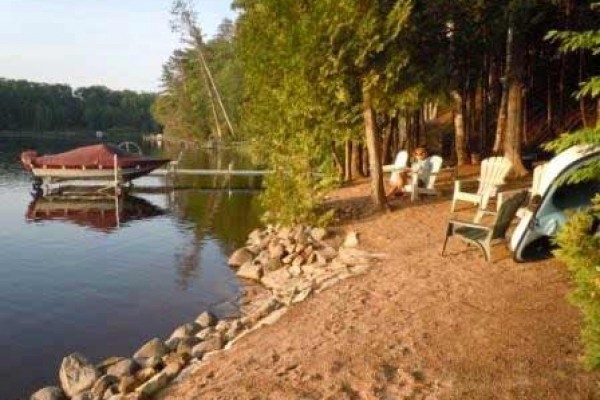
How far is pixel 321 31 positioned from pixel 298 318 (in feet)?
22.3

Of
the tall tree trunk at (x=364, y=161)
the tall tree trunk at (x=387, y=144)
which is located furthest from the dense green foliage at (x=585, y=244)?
the tall tree trunk at (x=387, y=144)

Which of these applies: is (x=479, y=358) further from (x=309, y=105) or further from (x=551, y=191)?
(x=309, y=105)

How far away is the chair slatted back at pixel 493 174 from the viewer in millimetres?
12492

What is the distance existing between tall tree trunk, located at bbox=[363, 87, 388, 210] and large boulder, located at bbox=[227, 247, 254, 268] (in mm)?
3405

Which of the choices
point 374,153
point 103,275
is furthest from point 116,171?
point 374,153

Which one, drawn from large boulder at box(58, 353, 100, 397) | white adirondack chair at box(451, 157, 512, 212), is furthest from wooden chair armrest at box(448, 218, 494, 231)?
large boulder at box(58, 353, 100, 397)

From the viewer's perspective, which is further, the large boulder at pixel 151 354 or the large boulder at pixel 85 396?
the large boulder at pixel 151 354

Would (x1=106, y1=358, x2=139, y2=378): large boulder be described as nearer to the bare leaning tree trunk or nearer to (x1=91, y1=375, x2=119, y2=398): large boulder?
(x1=91, y1=375, x2=119, y2=398): large boulder

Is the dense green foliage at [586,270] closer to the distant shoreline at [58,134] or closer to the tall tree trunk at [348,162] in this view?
the tall tree trunk at [348,162]

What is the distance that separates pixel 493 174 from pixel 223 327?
6504mm

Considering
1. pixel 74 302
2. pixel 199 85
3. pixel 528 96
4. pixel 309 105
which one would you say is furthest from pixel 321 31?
pixel 199 85

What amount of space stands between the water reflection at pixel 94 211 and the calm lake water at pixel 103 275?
0.04 meters

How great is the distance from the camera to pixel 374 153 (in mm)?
14328

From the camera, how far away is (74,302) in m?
12.6
